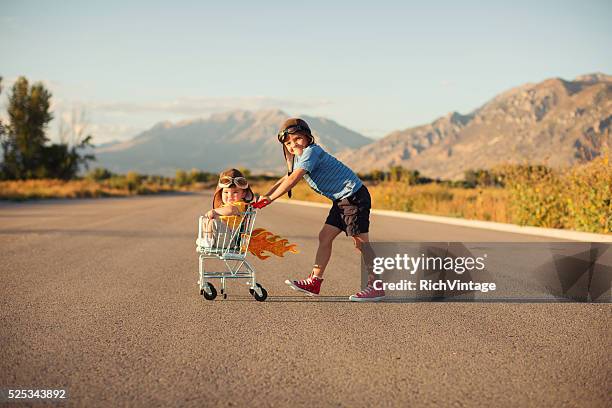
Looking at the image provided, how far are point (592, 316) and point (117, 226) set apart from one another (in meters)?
14.6

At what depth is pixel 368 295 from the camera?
735 cm

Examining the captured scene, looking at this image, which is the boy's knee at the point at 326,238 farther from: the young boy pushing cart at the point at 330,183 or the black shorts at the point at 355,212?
the black shorts at the point at 355,212

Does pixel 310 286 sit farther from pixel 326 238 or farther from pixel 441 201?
pixel 441 201

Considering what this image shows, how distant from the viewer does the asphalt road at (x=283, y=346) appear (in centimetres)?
414

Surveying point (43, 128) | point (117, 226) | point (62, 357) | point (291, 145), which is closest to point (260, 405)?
point (62, 357)

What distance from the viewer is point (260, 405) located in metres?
3.90

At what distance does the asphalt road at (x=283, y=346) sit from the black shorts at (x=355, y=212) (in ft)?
2.73

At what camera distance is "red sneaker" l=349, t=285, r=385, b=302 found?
289 inches

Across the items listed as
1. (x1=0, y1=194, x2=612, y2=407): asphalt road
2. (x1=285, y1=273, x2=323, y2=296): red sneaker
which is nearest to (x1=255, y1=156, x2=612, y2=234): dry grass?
(x1=0, y1=194, x2=612, y2=407): asphalt road

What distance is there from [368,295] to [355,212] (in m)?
0.96

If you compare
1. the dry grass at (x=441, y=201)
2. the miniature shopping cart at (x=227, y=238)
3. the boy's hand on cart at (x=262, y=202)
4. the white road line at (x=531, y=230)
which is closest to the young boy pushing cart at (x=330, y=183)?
the boy's hand on cart at (x=262, y=202)

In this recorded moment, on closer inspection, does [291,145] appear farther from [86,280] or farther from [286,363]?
[86,280]

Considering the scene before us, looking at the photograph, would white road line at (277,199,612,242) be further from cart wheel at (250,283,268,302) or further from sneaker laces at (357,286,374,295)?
cart wheel at (250,283,268,302)

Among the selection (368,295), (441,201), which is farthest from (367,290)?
(441,201)
